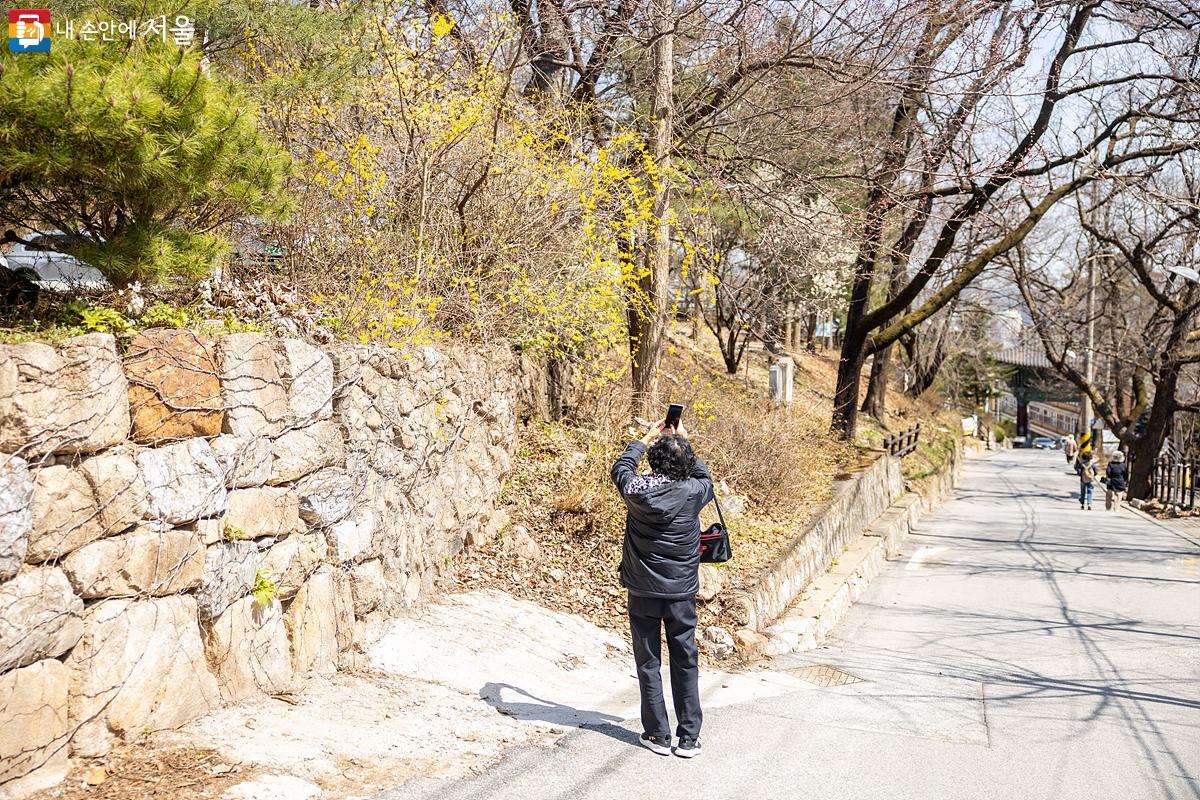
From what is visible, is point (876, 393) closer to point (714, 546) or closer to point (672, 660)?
point (714, 546)

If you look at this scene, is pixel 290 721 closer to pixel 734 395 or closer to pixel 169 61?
pixel 169 61

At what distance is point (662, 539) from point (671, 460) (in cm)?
45

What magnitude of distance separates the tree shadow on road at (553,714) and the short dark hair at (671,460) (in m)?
1.55

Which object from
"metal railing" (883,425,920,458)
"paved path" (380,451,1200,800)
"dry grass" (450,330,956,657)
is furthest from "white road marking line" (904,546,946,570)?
"metal railing" (883,425,920,458)

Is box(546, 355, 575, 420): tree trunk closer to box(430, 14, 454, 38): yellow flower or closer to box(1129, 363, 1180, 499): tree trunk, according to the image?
box(430, 14, 454, 38): yellow flower

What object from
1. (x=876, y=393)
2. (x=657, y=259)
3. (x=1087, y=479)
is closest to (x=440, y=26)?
(x=657, y=259)

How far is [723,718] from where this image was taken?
20.2ft

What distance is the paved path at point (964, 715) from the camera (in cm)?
498

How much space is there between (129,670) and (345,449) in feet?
6.81

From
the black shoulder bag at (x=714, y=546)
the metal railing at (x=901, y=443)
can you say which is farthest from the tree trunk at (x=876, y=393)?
the black shoulder bag at (x=714, y=546)

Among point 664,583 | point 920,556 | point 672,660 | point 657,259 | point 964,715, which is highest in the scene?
point 657,259

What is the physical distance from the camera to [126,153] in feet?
15.6

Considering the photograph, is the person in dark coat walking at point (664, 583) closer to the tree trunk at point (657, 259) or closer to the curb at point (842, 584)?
the curb at point (842, 584)

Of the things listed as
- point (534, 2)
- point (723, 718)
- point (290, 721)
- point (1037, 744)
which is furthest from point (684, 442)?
point (534, 2)
